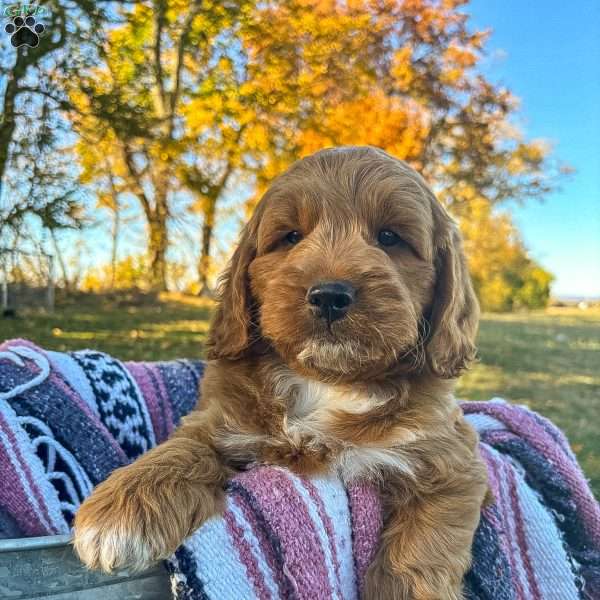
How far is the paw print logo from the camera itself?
4117 mm

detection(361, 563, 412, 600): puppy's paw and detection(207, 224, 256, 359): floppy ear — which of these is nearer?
detection(361, 563, 412, 600): puppy's paw

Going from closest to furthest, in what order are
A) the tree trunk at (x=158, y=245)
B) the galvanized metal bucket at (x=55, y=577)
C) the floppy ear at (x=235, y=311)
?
the galvanized metal bucket at (x=55, y=577), the floppy ear at (x=235, y=311), the tree trunk at (x=158, y=245)

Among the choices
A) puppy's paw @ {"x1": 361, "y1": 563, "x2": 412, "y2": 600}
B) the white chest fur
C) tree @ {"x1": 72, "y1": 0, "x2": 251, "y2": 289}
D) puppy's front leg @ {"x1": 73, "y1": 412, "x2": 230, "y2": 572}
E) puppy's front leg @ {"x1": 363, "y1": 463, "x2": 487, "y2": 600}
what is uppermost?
tree @ {"x1": 72, "y1": 0, "x2": 251, "y2": 289}

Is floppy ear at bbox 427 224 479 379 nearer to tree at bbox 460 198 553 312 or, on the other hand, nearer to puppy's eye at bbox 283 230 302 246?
puppy's eye at bbox 283 230 302 246

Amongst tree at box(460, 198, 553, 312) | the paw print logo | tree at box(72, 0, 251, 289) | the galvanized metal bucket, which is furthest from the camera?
tree at box(460, 198, 553, 312)

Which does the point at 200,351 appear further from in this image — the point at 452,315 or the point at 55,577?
the point at 55,577

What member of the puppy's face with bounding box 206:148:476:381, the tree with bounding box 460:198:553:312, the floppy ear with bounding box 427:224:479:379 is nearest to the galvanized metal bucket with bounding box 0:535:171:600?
the puppy's face with bounding box 206:148:476:381

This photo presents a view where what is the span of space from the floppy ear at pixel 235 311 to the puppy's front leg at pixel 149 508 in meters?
0.44

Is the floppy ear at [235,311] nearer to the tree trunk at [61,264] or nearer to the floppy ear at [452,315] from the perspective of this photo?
the floppy ear at [452,315]

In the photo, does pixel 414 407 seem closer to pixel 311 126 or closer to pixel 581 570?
pixel 581 570

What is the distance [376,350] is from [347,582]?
72cm

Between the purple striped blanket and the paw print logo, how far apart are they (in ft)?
8.62

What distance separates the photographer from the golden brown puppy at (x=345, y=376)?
1734 millimetres

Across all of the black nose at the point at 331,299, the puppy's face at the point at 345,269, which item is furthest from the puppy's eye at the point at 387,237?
the black nose at the point at 331,299
